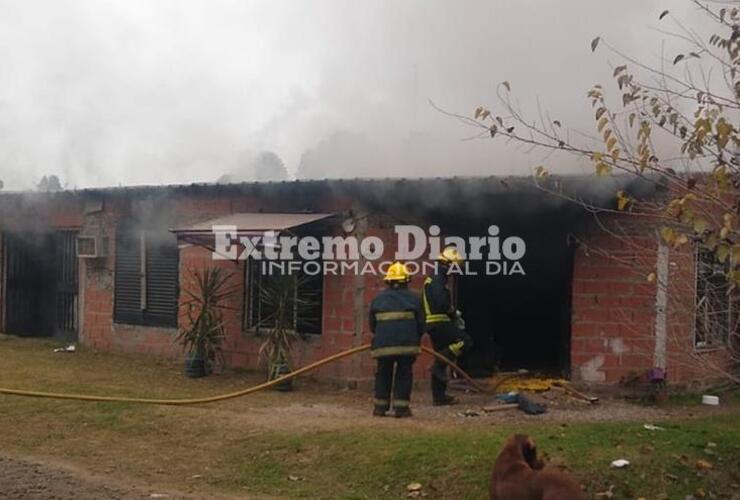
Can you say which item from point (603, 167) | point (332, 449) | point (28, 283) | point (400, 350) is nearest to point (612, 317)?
point (400, 350)

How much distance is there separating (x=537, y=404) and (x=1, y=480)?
5.29 m

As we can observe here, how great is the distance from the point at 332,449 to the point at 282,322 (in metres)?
3.35

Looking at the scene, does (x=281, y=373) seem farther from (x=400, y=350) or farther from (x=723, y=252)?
(x=723, y=252)

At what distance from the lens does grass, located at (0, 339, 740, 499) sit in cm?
630

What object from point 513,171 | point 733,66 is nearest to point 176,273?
point 513,171

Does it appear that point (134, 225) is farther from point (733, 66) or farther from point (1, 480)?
point (733, 66)

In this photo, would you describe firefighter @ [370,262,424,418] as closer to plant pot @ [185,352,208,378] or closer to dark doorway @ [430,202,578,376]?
dark doorway @ [430,202,578,376]

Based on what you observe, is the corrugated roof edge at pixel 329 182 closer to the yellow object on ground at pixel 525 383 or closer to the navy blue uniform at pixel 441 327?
the navy blue uniform at pixel 441 327

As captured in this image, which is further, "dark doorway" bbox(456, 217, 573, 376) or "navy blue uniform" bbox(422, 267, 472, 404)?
"dark doorway" bbox(456, 217, 573, 376)

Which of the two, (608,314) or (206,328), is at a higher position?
(608,314)

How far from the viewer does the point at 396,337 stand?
324 inches

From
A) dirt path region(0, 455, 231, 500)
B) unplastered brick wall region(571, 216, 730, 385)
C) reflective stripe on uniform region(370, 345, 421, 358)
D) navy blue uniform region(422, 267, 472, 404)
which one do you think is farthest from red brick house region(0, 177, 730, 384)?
dirt path region(0, 455, 231, 500)

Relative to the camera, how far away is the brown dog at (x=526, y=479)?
4602mm

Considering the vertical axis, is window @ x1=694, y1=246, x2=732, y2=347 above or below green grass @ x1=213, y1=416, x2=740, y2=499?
above
